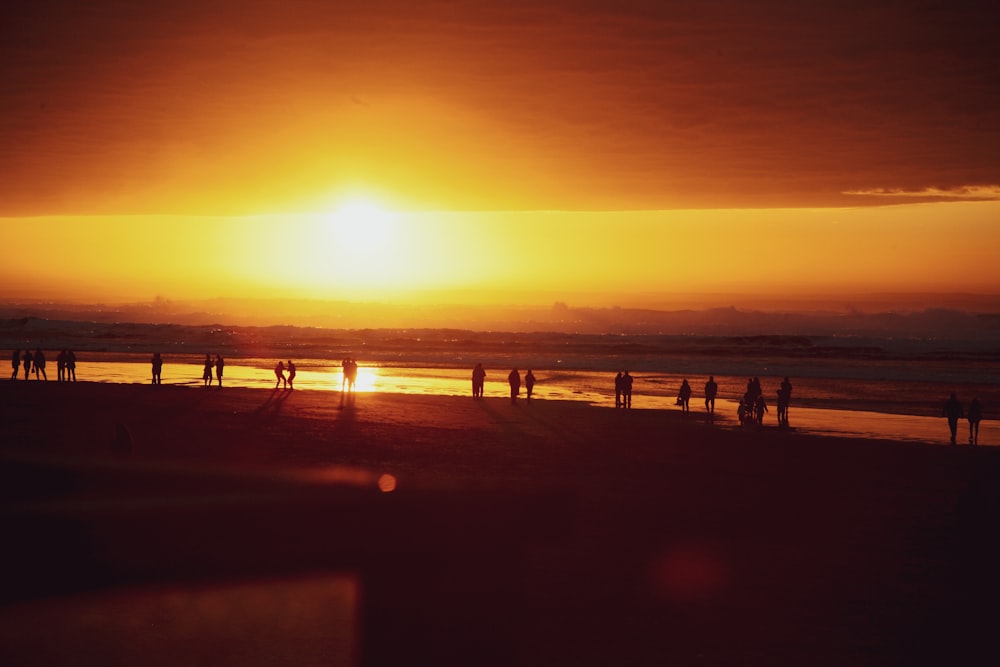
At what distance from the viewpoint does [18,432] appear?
21.5 metres

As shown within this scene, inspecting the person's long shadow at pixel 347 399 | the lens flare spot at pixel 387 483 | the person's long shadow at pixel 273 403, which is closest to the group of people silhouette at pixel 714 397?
the person's long shadow at pixel 347 399

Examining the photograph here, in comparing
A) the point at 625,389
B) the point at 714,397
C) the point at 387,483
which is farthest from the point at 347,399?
the point at 387,483

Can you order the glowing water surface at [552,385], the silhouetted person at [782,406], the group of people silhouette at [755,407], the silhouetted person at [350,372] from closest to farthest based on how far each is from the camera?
the group of people silhouette at [755,407] → the silhouetted person at [782,406] → the glowing water surface at [552,385] → the silhouetted person at [350,372]

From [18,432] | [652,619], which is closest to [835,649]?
[652,619]

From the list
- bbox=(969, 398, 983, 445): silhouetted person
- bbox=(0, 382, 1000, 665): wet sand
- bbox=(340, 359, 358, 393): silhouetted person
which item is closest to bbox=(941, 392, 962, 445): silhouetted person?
bbox=(969, 398, 983, 445): silhouetted person

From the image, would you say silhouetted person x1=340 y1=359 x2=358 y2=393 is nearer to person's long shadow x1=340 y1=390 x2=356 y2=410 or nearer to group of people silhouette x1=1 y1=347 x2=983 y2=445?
group of people silhouette x1=1 y1=347 x2=983 y2=445

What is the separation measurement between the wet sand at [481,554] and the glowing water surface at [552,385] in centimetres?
878

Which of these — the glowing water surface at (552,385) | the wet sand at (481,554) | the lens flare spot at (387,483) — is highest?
the glowing water surface at (552,385)

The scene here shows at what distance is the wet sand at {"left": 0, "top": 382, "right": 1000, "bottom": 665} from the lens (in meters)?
8.84

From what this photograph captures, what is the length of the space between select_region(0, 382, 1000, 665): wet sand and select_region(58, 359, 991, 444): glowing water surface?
8.78m

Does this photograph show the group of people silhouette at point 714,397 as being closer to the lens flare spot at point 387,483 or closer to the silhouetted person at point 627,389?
the silhouetted person at point 627,389

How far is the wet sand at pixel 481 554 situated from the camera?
29.0 feet

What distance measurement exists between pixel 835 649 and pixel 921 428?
24.3 meters

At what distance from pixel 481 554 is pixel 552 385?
123ft
